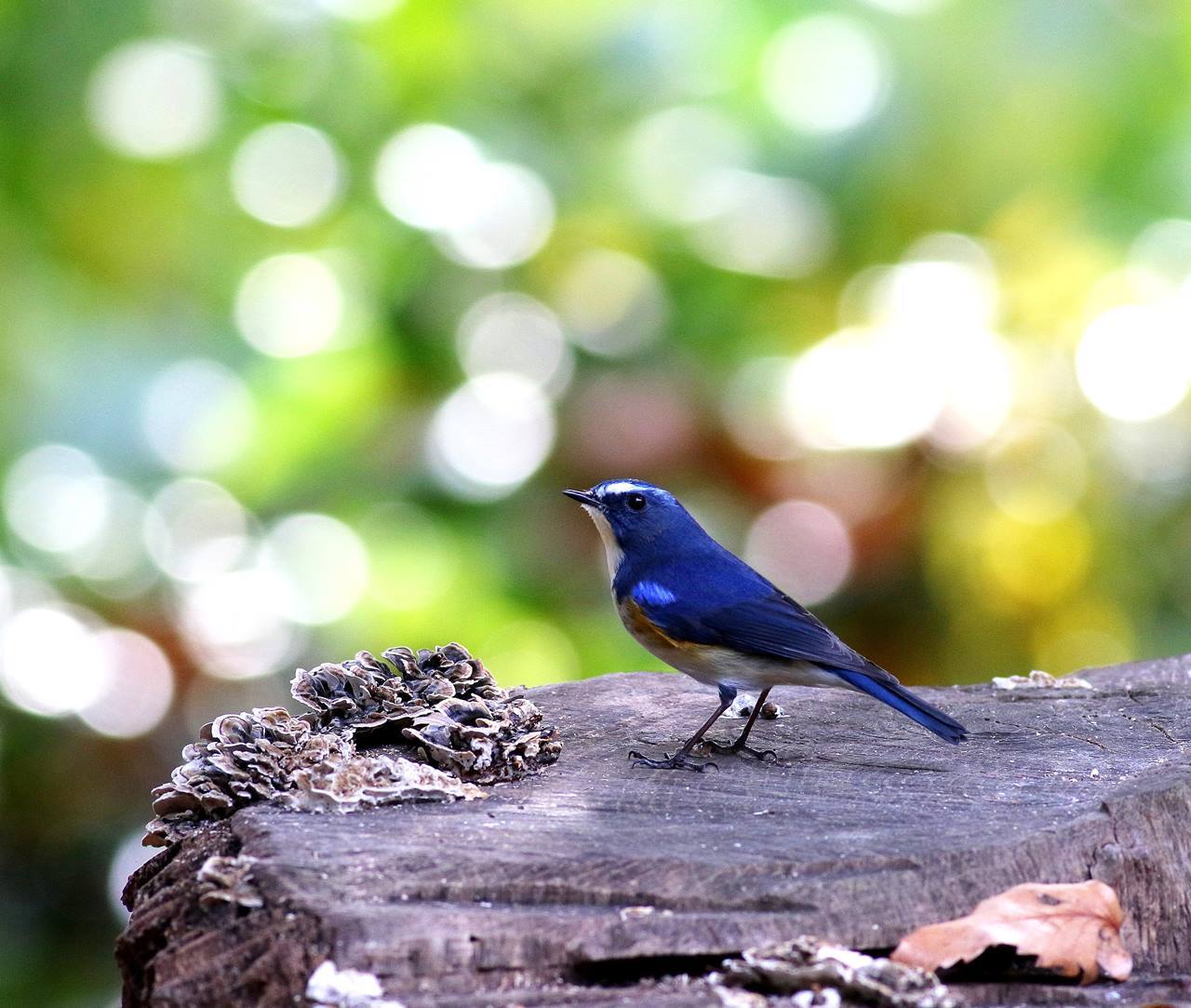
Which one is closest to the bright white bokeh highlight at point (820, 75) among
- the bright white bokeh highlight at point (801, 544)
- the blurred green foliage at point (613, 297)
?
the blurred green foliage at point (613, 297)

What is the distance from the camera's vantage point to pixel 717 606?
3.41 meters

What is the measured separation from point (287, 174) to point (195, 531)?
1576mm

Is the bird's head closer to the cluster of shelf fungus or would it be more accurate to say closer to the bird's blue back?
the bird's blue back

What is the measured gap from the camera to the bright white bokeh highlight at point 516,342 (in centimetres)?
561

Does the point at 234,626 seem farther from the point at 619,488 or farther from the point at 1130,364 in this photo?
the point at 1130,364

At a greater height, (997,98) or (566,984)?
(997,98)

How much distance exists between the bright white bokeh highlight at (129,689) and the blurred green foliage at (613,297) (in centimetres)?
9

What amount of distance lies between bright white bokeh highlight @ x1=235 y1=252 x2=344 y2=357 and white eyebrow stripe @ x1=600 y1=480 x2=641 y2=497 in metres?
1.70

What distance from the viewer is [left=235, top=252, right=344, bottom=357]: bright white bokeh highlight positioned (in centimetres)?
517

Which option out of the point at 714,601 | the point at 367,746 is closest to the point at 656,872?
the point at 367,746

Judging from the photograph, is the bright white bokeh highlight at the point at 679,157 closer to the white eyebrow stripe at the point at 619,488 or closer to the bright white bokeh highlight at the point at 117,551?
the white eyebrow stripe at the point at 619,488

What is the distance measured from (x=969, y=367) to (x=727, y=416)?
982 millimetres

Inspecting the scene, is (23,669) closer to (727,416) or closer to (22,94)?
(22,94)

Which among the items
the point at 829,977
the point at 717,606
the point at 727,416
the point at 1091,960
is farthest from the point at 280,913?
the point at 727,416
